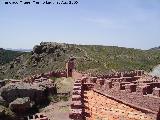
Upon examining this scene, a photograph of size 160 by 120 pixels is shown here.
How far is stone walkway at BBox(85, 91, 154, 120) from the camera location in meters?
13.8

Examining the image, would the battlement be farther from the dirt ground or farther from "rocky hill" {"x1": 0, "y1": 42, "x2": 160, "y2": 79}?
"rocky hill" {"x1": 0, "y1": 42, "x2": 160, "y2": 79}

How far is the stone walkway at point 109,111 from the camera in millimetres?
13773

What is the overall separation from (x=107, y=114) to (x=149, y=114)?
1.71 meters

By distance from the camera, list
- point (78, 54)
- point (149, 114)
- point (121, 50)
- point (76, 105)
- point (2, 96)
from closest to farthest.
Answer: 1. point (149, 114)
2. point (76, 105)
3. point (2, 96)
4. point (78, 54)
5. point (121, 50)

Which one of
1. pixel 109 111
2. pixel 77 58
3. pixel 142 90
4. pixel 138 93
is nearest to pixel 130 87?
pixel 138 93

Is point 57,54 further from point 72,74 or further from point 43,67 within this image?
point 72,74

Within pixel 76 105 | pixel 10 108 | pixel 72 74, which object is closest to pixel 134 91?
pixel 76 105

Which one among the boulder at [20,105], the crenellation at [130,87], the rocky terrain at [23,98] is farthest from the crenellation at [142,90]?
the boulder at [20,105]

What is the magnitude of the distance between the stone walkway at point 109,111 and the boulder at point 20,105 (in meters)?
9.31

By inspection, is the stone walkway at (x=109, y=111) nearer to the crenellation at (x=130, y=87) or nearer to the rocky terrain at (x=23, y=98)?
the crenellation at (x=130, y=87)

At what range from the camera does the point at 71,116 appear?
14383 millimetres

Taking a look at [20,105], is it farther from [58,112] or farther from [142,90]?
[142,90]

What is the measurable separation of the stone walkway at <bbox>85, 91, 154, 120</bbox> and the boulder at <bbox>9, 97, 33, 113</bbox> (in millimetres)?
9306

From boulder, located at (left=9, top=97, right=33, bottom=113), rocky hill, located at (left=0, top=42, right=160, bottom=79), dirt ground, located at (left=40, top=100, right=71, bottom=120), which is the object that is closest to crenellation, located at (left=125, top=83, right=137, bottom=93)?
dirt ground, located at (left=40, top=100, right=71, bottom=120)
